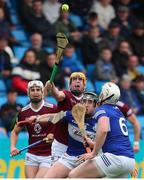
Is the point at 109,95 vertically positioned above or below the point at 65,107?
below

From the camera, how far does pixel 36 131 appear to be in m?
→ 12.7

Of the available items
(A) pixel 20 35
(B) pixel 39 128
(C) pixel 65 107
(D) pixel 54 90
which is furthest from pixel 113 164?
(A) pixel 20 35

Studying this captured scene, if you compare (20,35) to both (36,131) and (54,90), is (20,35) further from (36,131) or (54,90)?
(54,90)

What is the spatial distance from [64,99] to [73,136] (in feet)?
1.99

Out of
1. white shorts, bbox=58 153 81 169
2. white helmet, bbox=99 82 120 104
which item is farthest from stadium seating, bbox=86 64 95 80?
white helmet, bbox=99 82 120 104

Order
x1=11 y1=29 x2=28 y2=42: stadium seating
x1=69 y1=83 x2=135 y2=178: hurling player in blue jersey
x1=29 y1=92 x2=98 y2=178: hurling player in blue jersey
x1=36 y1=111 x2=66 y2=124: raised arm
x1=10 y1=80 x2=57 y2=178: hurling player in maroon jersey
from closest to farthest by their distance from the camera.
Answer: x1=69 y1=83 x2=135 y2=178: hurling player in blue jersey, x1=29 y1=92 x2=98 y2=178: hurling player in blue jersey, x1=36 y1=111 x2=66 y2=124: raised arm, x1=10 y1=80 x2=57 y2=178: hurling player in maroon jersey, x1=11 y1=29 x2=28 y2=42: stadium seating

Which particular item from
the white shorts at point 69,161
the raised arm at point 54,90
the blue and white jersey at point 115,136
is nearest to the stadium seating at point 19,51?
the raised arm at point 54,90

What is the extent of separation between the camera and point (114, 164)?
10852 mm

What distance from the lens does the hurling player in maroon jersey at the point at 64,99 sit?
1211 cm

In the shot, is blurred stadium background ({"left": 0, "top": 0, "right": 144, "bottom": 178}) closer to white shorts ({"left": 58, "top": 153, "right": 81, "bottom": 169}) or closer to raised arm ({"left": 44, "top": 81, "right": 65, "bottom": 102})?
raised arm ({"left": 44, "top": 81, "right": 65, "bottom": 102})

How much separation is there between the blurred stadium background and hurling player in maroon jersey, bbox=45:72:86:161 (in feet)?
8.63

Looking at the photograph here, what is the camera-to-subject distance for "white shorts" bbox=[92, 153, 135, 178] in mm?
10844

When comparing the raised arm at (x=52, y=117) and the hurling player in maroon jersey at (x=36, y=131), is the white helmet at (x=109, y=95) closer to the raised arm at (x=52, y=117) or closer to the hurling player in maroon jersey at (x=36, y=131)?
the raised arm at (x=52, y=117)

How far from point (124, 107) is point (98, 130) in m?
2.58
